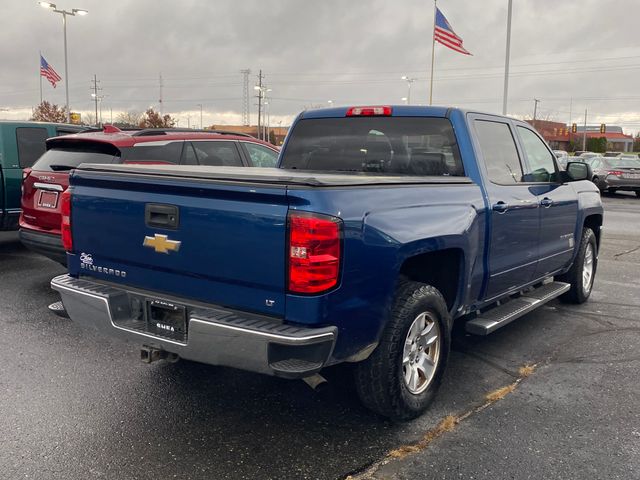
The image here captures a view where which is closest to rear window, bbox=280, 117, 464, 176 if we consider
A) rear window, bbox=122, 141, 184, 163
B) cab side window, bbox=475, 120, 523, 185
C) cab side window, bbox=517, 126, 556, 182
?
cab side window, bbox=475, 120, 523, 185

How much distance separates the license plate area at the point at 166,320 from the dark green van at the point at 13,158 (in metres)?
5.94

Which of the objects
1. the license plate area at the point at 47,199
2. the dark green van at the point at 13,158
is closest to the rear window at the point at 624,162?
the dark green van at the point at 13,158

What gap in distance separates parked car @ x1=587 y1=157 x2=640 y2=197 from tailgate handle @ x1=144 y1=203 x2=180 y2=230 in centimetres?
2191

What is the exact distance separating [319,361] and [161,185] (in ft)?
4.24

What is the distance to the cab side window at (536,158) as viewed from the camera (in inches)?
210

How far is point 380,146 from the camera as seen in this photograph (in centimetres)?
476

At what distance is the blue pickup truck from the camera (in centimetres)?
300

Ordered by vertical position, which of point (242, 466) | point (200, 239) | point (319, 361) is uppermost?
point (200, 239)

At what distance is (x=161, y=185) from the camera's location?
338 centimetres

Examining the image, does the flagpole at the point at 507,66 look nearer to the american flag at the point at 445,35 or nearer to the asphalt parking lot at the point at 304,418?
the american flag at the point at 445,35

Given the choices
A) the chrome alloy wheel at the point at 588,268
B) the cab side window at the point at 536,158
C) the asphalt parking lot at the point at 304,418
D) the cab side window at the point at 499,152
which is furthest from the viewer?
the chrome alloy wheel at the point at 588,268

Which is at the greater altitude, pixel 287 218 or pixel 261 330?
pixel 287 218

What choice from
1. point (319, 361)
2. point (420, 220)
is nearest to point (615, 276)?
point (420, 220)

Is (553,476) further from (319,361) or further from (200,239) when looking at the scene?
(200,239)
